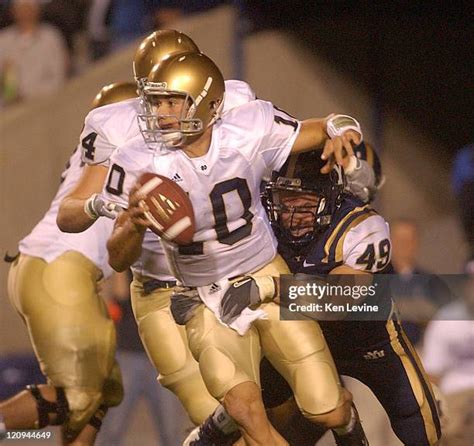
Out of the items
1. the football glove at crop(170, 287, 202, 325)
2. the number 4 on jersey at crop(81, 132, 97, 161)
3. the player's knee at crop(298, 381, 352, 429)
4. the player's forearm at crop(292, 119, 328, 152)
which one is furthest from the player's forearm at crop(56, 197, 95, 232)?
the player's knee at crop(298, 381, 352, 429)

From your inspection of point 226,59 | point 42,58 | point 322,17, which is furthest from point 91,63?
point 322,17

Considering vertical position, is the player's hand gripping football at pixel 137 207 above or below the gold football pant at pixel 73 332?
above

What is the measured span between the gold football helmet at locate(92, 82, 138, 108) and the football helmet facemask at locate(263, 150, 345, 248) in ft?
1.27

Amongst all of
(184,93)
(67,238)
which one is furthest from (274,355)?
(67,238)

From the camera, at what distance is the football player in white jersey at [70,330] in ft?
8.69

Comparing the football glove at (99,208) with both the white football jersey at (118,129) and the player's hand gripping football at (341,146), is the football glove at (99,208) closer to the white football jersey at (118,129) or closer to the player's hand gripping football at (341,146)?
the white football jersey at (118,129)

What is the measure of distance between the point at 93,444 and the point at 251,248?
676 millimetres

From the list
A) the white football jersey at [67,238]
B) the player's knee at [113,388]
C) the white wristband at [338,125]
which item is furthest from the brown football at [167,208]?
the player's knee at [113,388]

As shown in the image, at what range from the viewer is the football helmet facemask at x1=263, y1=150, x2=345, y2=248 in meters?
2.38

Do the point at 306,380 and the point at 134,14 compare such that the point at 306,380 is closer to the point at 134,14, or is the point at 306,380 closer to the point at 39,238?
the point at 39,238

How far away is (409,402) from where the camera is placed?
2420 mm

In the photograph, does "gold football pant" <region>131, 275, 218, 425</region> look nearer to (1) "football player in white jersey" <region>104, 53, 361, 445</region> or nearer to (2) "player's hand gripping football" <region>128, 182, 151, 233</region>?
(1) "football player in white jersey" <region>104, 53, 361, 445</region>

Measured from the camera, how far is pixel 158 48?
8.07 feet

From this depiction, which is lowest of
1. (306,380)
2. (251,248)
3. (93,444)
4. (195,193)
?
(93,444)
